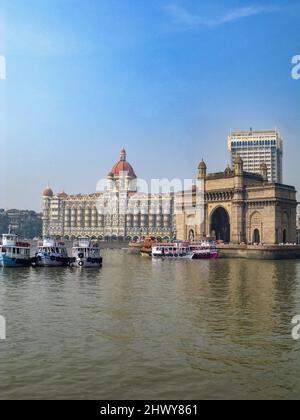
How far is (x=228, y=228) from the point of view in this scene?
95.1m

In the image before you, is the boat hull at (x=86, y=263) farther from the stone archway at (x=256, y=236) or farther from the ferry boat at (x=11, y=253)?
the stone archway at (x=256, y=236)

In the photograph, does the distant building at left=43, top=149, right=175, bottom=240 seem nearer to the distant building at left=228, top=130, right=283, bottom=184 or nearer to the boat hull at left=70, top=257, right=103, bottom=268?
the distant building at left=228, top=130, right=283, bottom=184

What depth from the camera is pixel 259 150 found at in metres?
171

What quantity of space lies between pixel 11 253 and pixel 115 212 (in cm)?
10715

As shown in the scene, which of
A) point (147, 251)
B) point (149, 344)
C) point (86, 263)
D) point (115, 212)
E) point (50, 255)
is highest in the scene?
point (115, 212)

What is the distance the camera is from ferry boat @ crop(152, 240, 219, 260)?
72438 millimetres

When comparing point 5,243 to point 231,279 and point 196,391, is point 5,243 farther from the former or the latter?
point 196,391

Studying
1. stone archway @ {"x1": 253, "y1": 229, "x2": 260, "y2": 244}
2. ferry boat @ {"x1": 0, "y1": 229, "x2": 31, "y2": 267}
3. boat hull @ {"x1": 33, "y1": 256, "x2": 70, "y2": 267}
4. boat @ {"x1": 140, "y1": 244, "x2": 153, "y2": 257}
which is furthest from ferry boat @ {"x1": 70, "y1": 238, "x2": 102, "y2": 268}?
stone archway @ {"x1": 253, "y1": 229, "x2": 260, "y2": 244}

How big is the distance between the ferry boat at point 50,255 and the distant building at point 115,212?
9636cm

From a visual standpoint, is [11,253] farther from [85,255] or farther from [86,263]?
[86,263]

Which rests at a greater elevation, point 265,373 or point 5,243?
point 5,243

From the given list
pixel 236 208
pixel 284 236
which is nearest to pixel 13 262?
pixel 236 208
